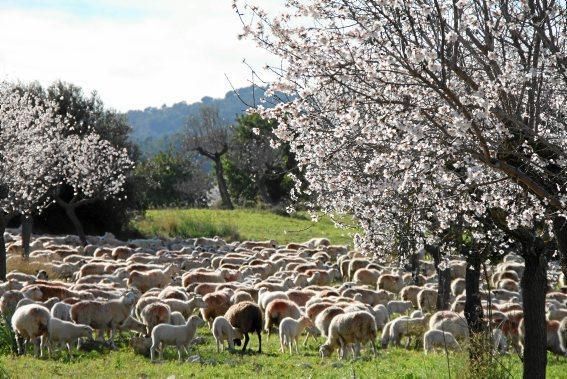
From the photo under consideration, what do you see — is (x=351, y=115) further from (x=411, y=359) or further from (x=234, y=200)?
(x=234, y=200)

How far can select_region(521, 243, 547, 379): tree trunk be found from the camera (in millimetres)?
10773

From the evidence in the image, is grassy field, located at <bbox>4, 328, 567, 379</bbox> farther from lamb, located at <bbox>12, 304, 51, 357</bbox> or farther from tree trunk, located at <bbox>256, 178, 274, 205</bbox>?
tree trunk, located at <bbox>256, 178, 274, 205</bbox>

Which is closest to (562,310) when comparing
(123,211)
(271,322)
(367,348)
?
(367,348)

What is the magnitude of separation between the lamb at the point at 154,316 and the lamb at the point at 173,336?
3.81 ft

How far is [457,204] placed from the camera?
994cm

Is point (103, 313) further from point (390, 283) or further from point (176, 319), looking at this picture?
point (390, 283)

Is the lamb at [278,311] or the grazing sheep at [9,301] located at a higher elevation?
the grazing sheep at [9,301]

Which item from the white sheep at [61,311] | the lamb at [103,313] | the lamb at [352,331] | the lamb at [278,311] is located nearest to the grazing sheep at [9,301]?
the white sheep at [61,311]

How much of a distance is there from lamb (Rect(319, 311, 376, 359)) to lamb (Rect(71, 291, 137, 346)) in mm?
4125

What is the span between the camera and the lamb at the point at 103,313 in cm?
1627

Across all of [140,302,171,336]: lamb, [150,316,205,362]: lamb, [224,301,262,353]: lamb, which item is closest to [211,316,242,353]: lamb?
[224,301,262,353]: lamb

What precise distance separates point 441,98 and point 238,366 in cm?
748

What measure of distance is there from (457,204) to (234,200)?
209 ft

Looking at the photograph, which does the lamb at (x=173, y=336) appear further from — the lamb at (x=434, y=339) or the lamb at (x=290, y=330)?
the lamb at (x=434, y=339)
